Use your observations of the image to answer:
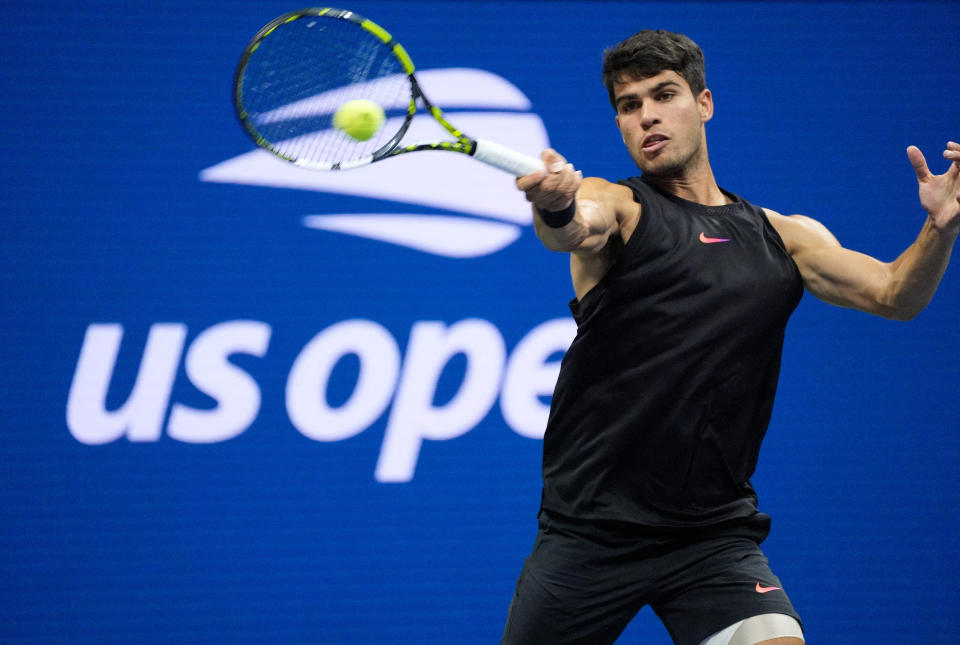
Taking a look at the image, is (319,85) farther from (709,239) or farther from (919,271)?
(919,271)

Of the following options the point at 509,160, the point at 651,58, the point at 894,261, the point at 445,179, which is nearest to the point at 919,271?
the point at 894,261

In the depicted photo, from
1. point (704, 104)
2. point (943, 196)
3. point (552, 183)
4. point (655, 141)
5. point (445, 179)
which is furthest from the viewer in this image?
point (445, 179)

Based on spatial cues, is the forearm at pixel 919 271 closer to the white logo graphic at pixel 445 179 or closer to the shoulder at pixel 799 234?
the shoulder at pixel 799 234

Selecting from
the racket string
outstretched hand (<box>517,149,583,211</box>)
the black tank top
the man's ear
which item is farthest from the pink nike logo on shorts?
the racket string

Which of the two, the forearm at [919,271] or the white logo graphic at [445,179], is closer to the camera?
the forearm at [919,271]

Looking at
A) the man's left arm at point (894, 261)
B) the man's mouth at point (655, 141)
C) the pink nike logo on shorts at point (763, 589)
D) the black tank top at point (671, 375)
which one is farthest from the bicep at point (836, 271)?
the pink nike logo on shorts at point (763, 589)

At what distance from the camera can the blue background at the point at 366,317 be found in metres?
3.24

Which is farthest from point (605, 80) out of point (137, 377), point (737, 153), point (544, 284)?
point (137, 377)

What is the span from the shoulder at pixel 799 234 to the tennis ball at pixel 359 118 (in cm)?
92

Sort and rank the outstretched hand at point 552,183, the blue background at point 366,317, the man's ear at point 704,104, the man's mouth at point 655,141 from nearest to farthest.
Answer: the outstretched hand at point 552,183 → the man's mouth at point 655,141 → the man's ear at point 704,104 → the blue background at point 366,317

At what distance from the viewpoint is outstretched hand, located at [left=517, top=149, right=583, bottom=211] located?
156cm

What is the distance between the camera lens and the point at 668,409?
191cm

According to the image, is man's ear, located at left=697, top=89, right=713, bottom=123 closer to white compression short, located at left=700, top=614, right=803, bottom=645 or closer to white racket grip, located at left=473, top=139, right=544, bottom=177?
white racket grip, located at left=473, top=139, right=544, bottom=177

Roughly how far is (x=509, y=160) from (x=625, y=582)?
926mm
